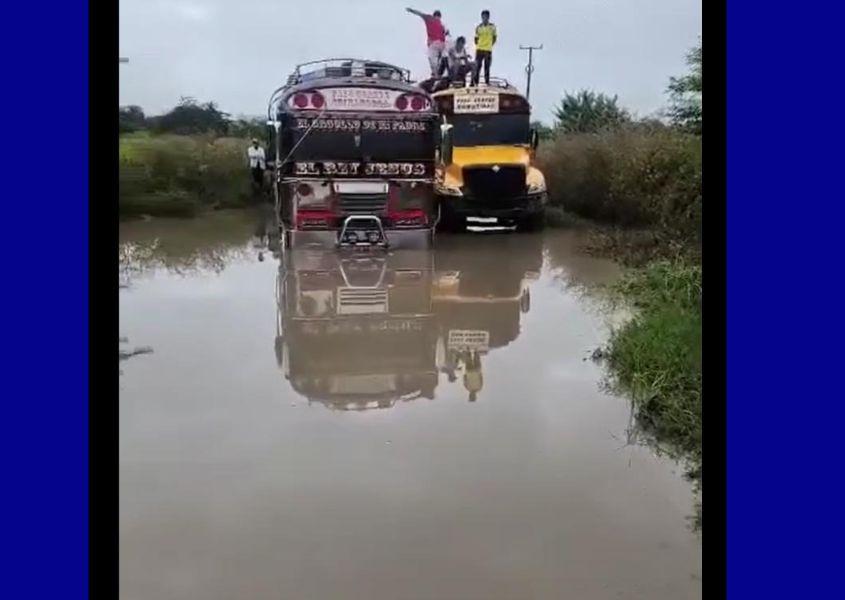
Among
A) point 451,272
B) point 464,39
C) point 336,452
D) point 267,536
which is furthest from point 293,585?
point 464,39

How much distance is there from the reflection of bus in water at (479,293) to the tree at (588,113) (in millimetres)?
393

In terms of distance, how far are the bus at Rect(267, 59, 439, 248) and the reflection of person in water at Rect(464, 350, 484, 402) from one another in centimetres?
43

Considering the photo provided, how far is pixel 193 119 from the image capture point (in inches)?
113

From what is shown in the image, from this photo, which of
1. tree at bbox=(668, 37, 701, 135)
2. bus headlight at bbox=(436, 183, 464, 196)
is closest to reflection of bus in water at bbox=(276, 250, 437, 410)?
bus headlight at bbox=(436, 183, 464, 196)

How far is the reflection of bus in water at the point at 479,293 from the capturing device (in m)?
3.04

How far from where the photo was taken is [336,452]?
2.77m

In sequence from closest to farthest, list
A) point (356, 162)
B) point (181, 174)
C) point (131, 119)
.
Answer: point (131, 119) < point (181, 174) < point (356, 162)

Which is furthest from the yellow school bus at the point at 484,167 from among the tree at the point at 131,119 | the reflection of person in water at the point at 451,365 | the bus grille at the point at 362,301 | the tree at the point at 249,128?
the tree at the point at 131,119

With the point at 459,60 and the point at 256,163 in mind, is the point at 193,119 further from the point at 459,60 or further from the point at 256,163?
the point at 459,60

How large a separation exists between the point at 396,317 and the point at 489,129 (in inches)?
29.4

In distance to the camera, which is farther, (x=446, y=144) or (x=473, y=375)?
(x=446, y=144)

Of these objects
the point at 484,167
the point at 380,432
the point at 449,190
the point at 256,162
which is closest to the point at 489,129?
the point at 484,167

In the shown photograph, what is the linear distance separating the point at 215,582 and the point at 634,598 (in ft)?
3.73
